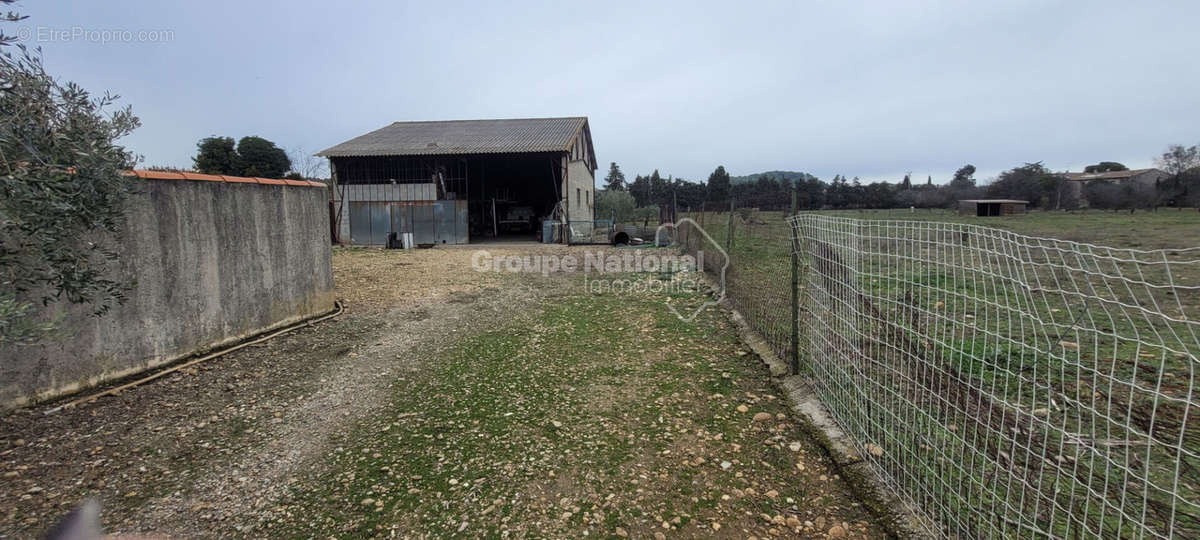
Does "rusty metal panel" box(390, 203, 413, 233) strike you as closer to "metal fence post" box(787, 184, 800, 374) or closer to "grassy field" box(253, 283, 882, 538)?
"grassy field" box(253, 283, 882, 538)

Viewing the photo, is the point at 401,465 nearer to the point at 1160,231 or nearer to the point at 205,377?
the point at 205,377

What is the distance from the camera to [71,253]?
2.94m

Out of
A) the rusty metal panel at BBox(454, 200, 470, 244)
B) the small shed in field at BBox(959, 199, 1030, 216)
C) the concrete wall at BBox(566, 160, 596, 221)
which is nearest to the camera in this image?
the rusty metal panel at BBox(454, 200, 470, 244)

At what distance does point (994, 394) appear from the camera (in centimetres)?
285

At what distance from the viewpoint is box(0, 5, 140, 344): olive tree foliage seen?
234 cm

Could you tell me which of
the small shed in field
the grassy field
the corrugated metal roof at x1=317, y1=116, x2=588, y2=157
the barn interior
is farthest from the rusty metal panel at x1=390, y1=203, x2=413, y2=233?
the small shed in field

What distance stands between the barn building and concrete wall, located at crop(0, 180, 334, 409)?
1178 centimetres

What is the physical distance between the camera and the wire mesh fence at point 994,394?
71.1 inches

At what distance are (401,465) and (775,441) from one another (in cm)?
228

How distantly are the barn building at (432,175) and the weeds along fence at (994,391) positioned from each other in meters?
15.3

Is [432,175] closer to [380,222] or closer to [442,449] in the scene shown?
[380,222]

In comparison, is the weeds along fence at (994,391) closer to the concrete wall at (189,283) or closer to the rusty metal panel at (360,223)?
the concrete wall at (189,283)

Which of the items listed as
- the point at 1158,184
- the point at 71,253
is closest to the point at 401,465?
the point at 71,253

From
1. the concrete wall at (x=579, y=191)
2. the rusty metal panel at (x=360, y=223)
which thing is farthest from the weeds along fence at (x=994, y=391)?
the rusty metal panel at (x=360, y=223)
